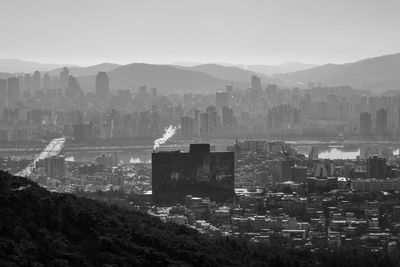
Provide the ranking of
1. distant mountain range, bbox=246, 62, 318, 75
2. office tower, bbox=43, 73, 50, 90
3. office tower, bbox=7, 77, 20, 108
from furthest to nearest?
distant mountain range, bbox=246, 62, 318, 75 < office tower, bbox=43, 73, 50, 90 < office tower, bbox=7, 77, 20, 108

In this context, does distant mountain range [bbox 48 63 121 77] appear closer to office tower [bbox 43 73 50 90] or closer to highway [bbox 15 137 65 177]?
office tower [bbox 43 73 50 90]

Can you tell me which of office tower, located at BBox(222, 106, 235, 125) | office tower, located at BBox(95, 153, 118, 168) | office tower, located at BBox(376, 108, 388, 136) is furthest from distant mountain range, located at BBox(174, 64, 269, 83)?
office tower, located at BBox(95, 153, 118, 168)

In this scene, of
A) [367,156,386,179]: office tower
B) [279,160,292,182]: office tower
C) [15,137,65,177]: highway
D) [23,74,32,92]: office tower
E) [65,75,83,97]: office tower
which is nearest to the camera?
[367,156,386,179]: office tower

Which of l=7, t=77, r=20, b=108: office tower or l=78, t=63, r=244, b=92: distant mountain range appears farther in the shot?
l=78, t=63, r=244, b=92: distant mountain range

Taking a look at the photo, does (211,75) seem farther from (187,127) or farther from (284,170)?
(284,170)

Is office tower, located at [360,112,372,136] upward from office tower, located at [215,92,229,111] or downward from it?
downward

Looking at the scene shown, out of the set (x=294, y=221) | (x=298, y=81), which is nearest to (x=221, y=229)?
(x=294, y=221)

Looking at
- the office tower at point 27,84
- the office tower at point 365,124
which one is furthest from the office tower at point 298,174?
the office tower at point 27,84
